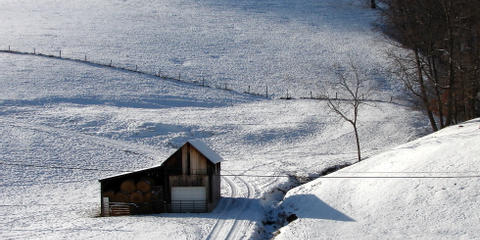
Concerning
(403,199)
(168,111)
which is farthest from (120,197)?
(168,111)

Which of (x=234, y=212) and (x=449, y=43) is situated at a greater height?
(x=449, y=43)

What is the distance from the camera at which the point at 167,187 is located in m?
31.8

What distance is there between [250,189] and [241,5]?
6907 cm

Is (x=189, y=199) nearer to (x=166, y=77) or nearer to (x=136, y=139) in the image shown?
(x=136, y=139)

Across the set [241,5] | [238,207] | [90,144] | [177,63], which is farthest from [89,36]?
[238,207]

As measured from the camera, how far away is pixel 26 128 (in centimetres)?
4672

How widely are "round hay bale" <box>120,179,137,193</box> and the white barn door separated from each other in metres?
2.25

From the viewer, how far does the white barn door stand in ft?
103

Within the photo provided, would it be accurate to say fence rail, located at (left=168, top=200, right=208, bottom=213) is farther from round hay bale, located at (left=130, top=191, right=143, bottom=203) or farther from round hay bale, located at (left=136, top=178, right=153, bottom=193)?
round hay bale, located at (left=130, top=191, right=143, bottom=203)

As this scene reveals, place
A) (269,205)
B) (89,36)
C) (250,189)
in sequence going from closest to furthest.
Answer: (269,205)
(250,189)
(89,36)

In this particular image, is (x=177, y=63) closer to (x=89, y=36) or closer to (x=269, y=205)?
(x=89, y=36)

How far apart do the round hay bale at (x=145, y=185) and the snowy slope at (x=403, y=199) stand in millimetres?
7620

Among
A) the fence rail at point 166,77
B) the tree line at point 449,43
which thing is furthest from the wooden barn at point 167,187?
the fence rail at point 166,77

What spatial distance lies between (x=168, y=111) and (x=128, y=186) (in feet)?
72.4
